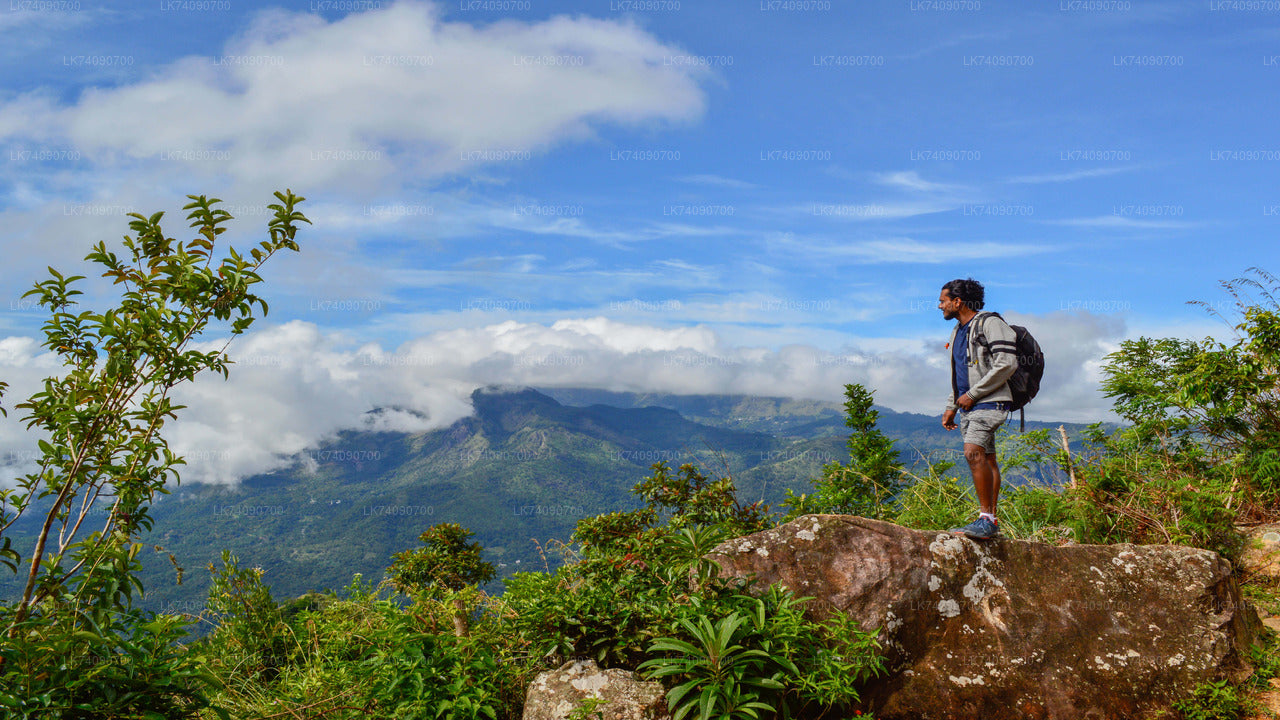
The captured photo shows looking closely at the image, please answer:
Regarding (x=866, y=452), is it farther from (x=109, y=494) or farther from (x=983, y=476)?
(x=109, y=494)

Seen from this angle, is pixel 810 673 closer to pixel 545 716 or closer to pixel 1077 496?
pixel 545 716

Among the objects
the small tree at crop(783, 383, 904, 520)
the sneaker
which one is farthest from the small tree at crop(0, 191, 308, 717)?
the small tree at crop(783, 383, 904, 520)

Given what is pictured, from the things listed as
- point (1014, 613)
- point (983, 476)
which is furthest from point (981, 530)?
point (1014, 613)

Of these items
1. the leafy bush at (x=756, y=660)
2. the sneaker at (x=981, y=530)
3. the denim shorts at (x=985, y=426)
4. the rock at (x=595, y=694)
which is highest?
the denim shorts at (x=985, y=426)

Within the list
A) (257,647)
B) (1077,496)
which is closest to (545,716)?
(257,647)

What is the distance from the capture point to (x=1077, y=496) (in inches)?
352

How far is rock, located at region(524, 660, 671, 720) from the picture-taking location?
4492mm

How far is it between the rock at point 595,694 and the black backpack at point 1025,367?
4768 millimetres

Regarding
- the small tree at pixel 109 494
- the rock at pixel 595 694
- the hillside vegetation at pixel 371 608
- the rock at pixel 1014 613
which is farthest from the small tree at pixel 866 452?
the small tree at pixel 109 494

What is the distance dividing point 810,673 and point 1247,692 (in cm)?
432

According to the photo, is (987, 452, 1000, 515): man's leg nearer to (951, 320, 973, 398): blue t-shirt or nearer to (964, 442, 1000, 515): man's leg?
(964, 442, 1000, 515): man's leg

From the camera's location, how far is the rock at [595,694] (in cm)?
449

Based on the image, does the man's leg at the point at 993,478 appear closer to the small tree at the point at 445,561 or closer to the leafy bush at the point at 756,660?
the leafy bush at the point at 756,660

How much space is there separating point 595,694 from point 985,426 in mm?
4672
